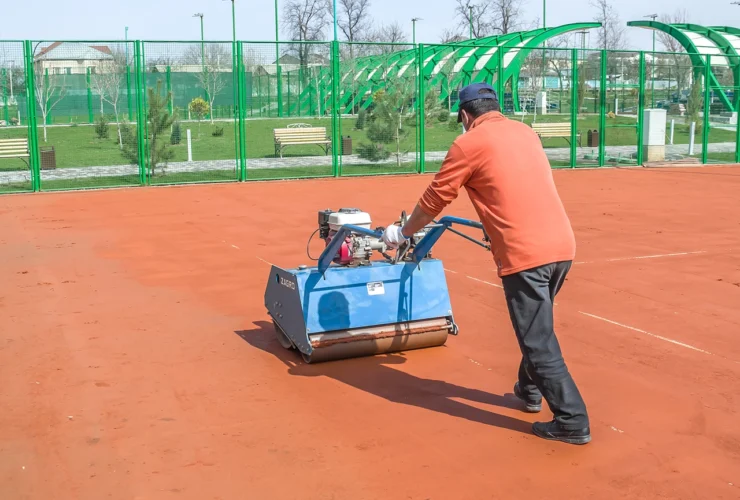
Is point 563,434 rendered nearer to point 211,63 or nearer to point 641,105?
point 211,63

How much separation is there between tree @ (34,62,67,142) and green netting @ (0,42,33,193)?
0.35 meters

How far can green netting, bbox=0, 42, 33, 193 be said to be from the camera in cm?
1755

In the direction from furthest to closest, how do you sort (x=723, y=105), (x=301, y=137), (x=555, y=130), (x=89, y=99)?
(x=723, y=105) → (x=555, y=130) → (x=301, y=137) → (x=89, y=99)

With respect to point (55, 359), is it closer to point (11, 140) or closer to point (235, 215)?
point (235, 215)

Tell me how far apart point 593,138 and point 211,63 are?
10.6 m

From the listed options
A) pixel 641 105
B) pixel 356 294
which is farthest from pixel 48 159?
pixel 356 294

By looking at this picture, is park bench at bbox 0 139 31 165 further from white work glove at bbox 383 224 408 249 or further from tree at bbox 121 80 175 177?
white work glove at bbox 383 224 408 249

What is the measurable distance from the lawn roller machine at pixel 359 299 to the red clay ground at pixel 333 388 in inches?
6.2

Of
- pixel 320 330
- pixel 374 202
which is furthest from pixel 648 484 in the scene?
pixel 374 202

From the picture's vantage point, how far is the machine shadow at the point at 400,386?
5.27 m

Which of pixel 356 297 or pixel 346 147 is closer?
pixel 356 297

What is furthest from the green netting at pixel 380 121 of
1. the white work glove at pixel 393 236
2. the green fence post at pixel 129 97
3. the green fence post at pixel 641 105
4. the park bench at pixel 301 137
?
the white work glove at pixel 393 236

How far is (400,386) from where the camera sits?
582 centimetres

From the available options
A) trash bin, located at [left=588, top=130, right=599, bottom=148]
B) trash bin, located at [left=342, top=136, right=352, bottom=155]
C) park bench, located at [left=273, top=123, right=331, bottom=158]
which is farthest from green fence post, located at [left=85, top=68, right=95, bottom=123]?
trash bin, located at [left=588, top=130, right=599, bottom=148]
